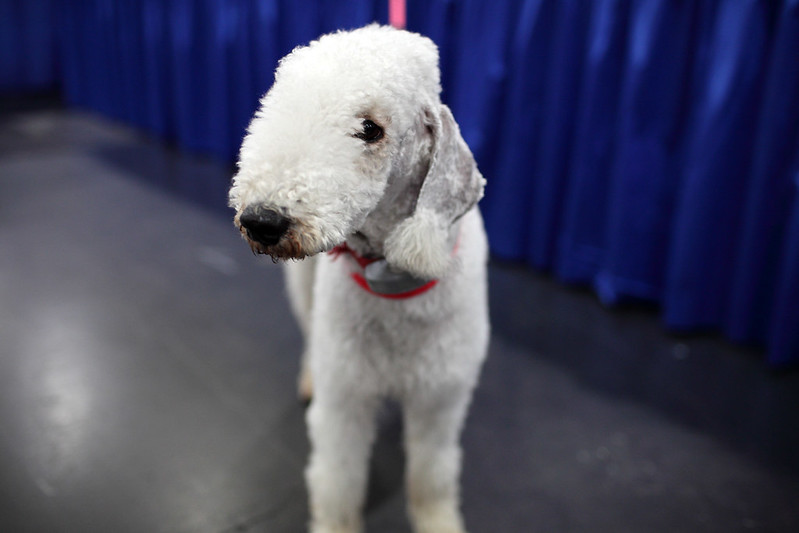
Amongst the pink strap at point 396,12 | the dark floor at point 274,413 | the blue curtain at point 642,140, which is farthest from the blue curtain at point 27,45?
the pink strap at point 396,12

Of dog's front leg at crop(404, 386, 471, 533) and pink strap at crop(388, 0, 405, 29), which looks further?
pink strap at crop(388, 0, 405, 29)

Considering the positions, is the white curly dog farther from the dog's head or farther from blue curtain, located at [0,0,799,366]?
blue curtain, located at [0,0,799,366]

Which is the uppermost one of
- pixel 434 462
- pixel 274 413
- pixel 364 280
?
pixel 364 280

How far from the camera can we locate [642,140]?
203 cm

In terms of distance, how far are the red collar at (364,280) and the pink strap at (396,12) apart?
131 centimetres

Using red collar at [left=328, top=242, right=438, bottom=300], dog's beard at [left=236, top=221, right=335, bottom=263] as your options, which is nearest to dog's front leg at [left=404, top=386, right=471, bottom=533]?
red collar at [left=328, top=242, right=438, bottom=300]

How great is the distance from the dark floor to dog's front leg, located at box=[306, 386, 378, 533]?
96 mm

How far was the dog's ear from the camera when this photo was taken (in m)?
0.93

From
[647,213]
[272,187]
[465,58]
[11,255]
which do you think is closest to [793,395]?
[647,213]

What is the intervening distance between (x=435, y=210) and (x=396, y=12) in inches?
58.0

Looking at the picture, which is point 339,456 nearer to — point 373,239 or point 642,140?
point 373,239

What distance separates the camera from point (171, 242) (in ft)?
8.90

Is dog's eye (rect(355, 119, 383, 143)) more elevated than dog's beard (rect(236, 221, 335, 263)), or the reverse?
dog's eye (rect(355, 119, 383, 143))

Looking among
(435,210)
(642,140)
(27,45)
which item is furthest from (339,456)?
(27,45)
